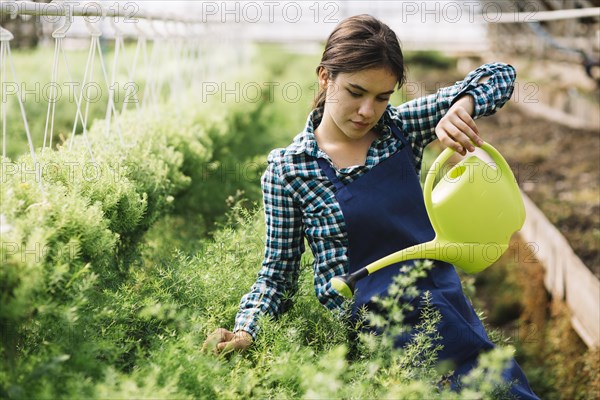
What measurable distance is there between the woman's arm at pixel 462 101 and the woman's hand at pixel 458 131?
6cm

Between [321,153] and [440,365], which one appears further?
[321,153]

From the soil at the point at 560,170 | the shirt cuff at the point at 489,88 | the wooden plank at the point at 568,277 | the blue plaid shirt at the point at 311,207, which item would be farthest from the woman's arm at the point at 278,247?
the soil at the point at 560,170

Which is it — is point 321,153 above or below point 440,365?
above

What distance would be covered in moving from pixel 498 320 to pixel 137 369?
139 inches

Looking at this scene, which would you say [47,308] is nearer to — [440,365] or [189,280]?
[189,280]

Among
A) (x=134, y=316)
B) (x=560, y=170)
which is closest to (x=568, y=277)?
(x=134, y=316)

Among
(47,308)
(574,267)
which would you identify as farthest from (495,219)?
(574,267)

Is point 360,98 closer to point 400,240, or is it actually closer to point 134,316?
point 400,240

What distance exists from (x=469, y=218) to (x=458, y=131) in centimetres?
26

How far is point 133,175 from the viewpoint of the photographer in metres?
2.87

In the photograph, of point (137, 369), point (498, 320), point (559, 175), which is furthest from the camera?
point (559, 175)

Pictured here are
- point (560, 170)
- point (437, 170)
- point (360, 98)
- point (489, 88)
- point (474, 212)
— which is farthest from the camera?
point (560, 170)

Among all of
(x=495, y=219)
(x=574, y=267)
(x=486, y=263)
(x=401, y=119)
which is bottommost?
(x=574, y=267)

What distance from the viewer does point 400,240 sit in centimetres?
231
